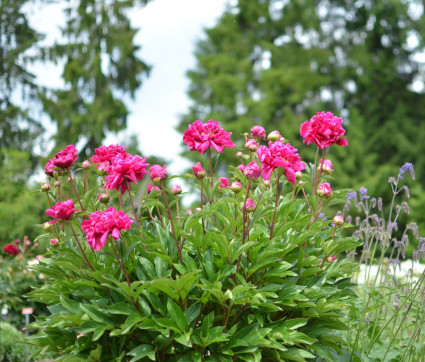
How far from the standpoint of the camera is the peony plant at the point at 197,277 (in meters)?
2.17

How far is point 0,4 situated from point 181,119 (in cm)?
664

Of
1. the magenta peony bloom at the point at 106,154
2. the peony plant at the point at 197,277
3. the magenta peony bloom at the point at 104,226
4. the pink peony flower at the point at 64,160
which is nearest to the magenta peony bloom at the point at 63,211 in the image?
the peony plant at the point at 197,277

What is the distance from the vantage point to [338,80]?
47.8 feet

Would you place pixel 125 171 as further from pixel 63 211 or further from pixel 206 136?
pixel 206 136

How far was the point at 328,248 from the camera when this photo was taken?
2.50m

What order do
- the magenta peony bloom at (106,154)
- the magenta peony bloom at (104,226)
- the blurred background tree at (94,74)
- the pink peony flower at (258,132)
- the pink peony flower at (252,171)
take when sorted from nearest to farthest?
the magenta peony bloom at (104,226)
the pink peony flower at (252,171)
the magenta peony bloom at (106,154)
the pink peony flower at (258,132)
the blurred background tree at (94,74)

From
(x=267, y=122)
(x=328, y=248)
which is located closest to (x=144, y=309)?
(x=328, y=248)

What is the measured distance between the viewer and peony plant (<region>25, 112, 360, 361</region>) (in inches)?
85.4

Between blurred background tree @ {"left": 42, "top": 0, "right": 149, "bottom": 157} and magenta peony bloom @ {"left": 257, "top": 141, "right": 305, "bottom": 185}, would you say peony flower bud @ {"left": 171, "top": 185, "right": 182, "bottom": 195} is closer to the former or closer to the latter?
magenta peony bloom @ {"left": 257, "top": 141, "right": 305, "bottom": 185}

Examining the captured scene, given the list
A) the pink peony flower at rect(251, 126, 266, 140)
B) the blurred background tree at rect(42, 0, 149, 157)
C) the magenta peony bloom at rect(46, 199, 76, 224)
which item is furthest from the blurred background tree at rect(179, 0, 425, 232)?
the magenta peony bloom at rect(46, 199, 76, 224)

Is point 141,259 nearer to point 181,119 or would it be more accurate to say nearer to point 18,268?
point 18,268

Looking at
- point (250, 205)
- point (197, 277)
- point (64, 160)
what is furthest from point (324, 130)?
point (64, 160)

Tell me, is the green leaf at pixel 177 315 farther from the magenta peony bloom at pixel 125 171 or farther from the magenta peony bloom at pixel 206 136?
the magenta peony bloom at pixel 206 136

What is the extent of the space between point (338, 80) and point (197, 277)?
13.4 metres
